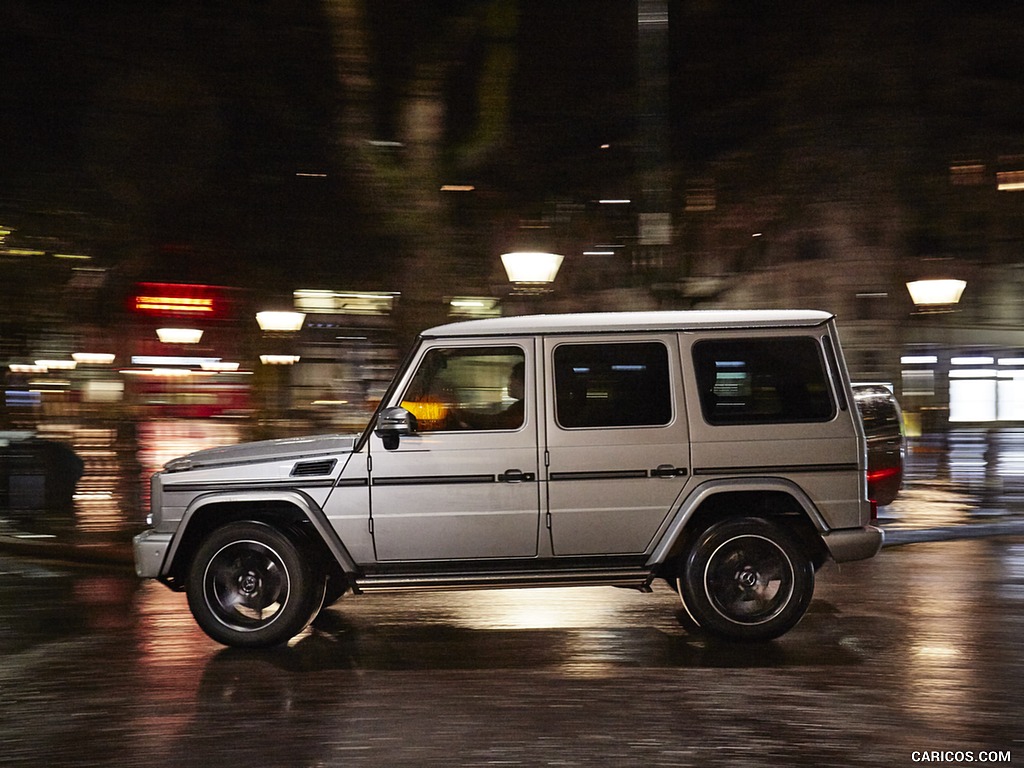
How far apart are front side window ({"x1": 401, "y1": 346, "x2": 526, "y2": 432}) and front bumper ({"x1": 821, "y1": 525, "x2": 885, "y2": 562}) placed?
2.14m

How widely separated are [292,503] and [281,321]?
599 centimetres

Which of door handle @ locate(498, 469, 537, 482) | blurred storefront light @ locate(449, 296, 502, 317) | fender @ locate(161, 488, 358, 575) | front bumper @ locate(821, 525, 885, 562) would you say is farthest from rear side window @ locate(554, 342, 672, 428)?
blurred storefront light @ locate(449, 296, 502, 317)

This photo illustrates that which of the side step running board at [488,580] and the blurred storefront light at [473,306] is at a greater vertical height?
the blurred storefront light at [473,306]

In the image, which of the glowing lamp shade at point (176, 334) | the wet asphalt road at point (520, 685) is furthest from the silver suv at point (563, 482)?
the glowing lamp shade at point (176, 334)

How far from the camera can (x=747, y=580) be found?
7.04m

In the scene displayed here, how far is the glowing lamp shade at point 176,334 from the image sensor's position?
15523 millimetres

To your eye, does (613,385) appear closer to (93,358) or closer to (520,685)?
(520,685)

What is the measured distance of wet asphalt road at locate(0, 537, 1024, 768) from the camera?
5.05 m

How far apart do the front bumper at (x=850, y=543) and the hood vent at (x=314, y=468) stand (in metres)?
3.21

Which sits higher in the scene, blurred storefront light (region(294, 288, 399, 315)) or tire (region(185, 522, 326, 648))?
blurred storefront light (region(294, 288, 399, 315))

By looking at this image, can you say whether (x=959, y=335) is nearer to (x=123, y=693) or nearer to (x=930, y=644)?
(x=930, y=644)

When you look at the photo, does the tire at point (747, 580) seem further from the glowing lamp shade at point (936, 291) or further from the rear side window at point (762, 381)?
the glowing lamp shade at point (936, 291)

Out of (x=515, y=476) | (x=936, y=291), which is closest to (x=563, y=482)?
(x=515, y=476)

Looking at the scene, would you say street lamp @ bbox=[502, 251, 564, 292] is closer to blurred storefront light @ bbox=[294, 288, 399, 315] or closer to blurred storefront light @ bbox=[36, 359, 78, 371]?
blurred storefront light @ bbox=[294, 288, 399, 315]
